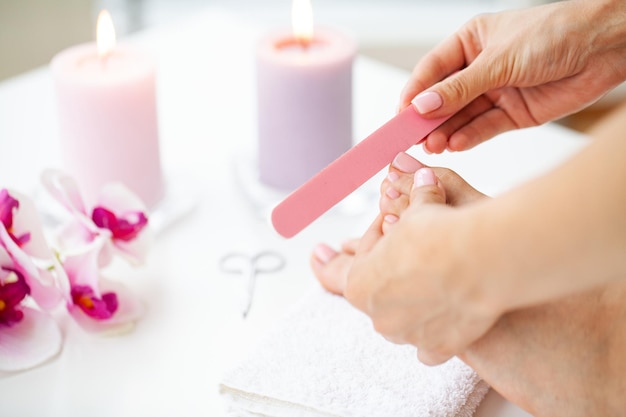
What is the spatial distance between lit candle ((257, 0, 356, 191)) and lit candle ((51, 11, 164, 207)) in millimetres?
135

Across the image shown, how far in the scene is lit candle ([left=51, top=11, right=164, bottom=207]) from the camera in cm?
91

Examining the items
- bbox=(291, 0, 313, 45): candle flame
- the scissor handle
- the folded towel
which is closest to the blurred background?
bbox=(291, 0, 313, 45): candle flame

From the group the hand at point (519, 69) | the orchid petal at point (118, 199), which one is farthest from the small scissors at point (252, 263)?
the hand at point (519, 69)

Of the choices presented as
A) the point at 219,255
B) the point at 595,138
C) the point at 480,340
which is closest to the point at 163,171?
the point at 219,255

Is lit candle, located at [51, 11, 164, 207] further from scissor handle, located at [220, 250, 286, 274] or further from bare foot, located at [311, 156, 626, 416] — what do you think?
bare foot, located at [311, 156, 626, 416]

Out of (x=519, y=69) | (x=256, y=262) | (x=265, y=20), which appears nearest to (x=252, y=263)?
(x=256, y=262)

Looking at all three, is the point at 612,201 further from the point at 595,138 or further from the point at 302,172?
the point at 302,172

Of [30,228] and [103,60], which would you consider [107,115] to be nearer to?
[103,60]

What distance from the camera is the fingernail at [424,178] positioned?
2.32 ft

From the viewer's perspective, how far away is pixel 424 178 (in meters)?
0.71

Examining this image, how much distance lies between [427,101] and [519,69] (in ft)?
0.44

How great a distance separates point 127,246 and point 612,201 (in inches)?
21.2

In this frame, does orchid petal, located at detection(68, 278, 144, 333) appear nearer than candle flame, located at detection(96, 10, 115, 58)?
Yes


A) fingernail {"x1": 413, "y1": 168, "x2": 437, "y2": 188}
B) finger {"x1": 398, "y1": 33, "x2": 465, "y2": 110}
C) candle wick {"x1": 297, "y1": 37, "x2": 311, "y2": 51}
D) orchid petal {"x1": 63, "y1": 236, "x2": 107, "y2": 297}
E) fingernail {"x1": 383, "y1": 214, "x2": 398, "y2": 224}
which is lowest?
orchid petal {"x1": 63, "y1": 236, "x2": 107, "y2": 297}
